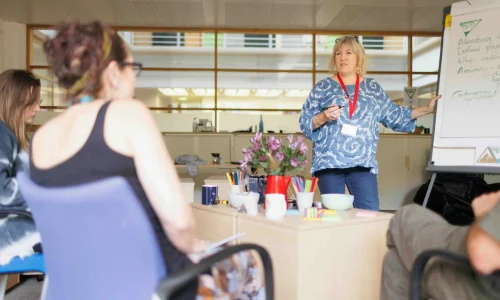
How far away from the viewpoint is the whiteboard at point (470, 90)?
2.89 meters

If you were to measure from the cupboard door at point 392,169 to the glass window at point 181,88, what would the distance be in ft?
9.74

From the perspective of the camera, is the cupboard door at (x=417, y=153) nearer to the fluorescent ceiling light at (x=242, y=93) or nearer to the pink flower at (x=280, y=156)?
the fluorescent ceiling light at (x=242, y=93)

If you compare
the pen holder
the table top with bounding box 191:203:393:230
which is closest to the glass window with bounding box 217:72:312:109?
the pen holder

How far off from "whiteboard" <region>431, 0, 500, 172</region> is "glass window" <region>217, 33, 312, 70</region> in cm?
523

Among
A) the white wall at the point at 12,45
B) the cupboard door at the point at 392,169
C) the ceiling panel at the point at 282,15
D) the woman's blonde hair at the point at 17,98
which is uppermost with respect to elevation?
the ceiling panel at the point at 282,15

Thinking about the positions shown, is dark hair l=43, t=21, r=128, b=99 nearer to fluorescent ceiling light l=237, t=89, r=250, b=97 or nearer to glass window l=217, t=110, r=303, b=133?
glass window l=217, t=110, r=303, b=133

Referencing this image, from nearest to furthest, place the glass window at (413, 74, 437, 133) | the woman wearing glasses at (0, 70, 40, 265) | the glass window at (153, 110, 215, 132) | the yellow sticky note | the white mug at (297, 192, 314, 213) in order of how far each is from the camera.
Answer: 1. the woman wearing glasses at (0, 70, 40, 265)
2. the white mug at (297, 192, 314, 213)
3. the yellow sticky note
4. the glass window at (153, 110, 215, 132)
5. the glass window at (413, 74, 437, 133)

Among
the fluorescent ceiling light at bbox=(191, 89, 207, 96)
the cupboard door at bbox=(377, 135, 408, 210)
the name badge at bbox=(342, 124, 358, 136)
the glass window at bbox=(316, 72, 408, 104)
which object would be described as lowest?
the cupboard door at bbox=(377, 135, 408, 210)

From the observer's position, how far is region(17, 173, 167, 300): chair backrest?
0.94m

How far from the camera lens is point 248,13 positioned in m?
7.14

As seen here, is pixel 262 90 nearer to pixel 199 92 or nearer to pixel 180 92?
pixel 199 92

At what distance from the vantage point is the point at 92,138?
3.26ft

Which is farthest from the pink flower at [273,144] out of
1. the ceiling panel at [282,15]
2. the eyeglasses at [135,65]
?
the ceiling panel at [282,15]

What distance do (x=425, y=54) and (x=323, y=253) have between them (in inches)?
293
